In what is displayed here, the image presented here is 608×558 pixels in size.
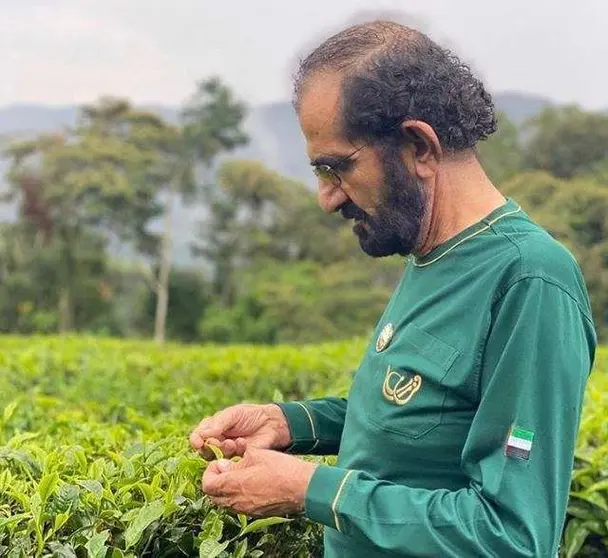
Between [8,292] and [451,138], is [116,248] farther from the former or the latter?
[451,138]

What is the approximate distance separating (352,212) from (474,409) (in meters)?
0.43

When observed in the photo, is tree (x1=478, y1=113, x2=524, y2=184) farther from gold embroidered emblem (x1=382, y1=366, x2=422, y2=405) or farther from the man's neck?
gold embroidered emblem (x1=382, y1=366, x2=422, y2=405)

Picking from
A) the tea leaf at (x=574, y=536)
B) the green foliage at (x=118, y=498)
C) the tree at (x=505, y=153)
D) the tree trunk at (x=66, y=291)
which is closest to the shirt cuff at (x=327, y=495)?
the green foliage at (x=118, y=498)

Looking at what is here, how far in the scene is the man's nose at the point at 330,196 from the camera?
1539mm

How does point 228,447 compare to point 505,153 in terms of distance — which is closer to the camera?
point 228,447

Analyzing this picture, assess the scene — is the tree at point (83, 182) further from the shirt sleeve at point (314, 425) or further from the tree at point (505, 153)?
the shirt sleeve at point (314, 425)

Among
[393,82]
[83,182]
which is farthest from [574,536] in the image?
[83,182]

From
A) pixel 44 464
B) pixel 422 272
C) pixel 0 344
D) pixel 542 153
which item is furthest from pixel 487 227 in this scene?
pixel 542 153

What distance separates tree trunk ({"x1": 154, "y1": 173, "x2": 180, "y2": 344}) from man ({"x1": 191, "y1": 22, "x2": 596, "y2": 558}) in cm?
2376

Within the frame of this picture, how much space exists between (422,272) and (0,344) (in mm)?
6791

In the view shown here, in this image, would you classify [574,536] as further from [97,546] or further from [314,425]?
[97,546]

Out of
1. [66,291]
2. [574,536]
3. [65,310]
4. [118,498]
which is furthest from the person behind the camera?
[66,291]

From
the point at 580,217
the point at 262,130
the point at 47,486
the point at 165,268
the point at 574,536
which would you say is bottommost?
the point at 165,268

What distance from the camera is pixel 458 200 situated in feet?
4.87
